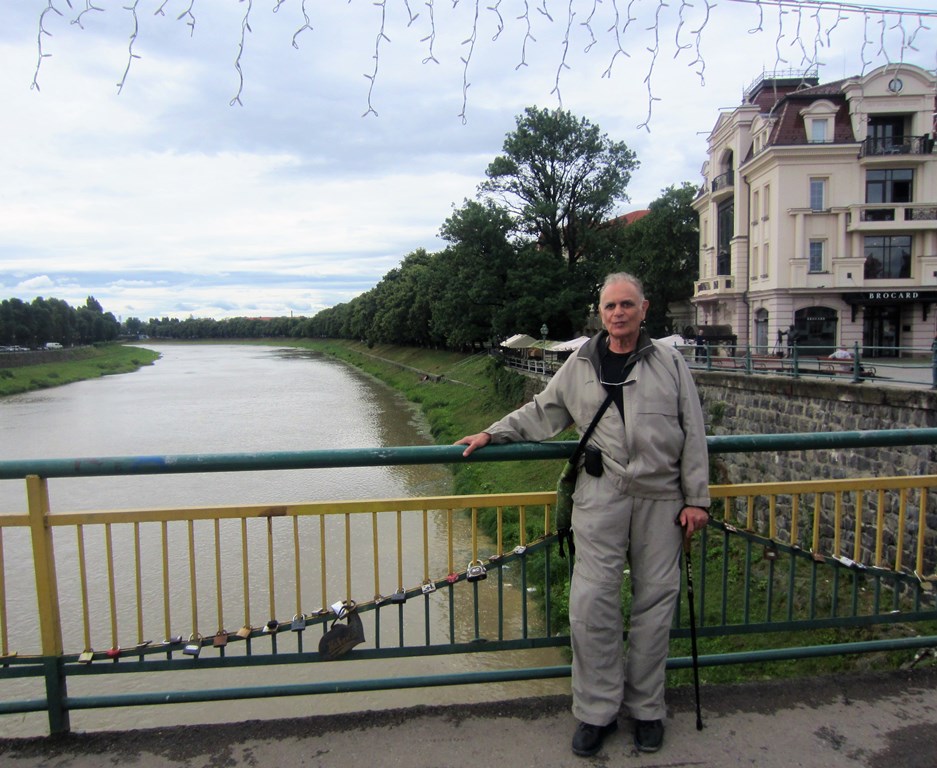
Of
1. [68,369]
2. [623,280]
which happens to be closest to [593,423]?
[623,280]

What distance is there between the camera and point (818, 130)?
28703mm

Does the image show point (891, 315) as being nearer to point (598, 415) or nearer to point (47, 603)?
point (598, 415)

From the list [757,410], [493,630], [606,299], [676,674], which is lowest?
[493,630]

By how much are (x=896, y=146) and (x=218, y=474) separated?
27675 mm

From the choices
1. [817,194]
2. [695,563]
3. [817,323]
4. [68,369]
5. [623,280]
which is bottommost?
[68,369]

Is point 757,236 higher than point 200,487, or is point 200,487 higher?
point 757,236

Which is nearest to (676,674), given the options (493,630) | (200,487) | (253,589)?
(493,630)

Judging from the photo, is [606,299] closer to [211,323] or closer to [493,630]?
[493,630]

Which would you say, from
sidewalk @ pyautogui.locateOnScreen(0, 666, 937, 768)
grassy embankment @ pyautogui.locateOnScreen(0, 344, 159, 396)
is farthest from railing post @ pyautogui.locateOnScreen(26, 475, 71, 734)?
grassy embankment @ pyautogui.locateOnScreen(0, 344, 159, 396)

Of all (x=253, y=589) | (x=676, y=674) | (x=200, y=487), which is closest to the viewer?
(x=676, y=674)

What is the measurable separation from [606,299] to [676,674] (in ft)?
17.1

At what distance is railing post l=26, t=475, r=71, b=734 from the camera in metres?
2.79

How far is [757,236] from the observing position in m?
31.2

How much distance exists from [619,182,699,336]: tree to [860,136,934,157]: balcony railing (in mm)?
12343
